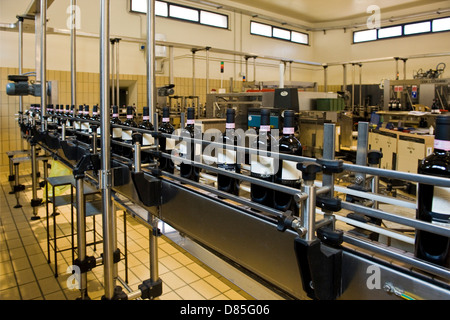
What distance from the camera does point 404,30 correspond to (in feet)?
28.0

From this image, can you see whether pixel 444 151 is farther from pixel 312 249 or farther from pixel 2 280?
pixel 2 280

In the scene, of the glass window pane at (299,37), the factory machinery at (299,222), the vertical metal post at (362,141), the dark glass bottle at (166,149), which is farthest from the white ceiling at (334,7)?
the vertical metal post at (362,141)

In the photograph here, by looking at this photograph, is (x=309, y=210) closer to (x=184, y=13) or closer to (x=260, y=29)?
(x=184, y=13)

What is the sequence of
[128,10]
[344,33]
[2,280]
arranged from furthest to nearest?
[344,33]
[128,10]
[2,280]

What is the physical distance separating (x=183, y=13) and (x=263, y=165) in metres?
7.40

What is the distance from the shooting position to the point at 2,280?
7.93 ft

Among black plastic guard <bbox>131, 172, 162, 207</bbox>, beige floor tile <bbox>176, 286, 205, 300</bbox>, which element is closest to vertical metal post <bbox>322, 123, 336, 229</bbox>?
black plastic guard <bbox>131, 172, 162, 207</bbox>

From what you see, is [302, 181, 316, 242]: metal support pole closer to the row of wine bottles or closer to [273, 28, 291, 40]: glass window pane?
the row of wine bottles

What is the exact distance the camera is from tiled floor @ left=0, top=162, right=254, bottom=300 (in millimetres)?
2262

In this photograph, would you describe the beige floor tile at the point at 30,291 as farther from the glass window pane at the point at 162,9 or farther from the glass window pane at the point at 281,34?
the glass window pane at the point at 281,34

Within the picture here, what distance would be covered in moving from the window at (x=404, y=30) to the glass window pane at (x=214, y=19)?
3870 mm

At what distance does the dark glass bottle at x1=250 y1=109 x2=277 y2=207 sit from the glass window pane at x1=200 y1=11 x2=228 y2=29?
7558 millimetres

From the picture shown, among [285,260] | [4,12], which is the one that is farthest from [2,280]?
[4,12]
